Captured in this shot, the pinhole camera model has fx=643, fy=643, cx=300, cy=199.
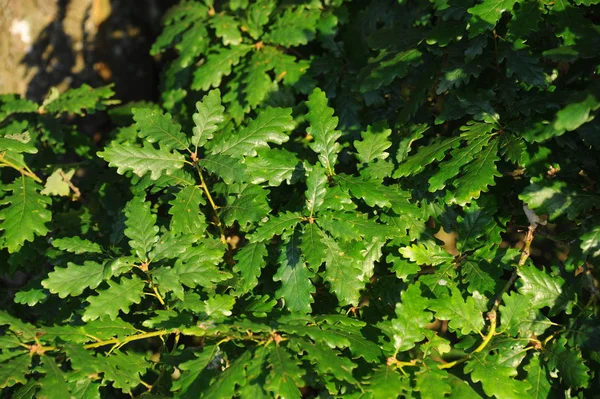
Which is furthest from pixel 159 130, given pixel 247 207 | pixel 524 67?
pixel 524 67

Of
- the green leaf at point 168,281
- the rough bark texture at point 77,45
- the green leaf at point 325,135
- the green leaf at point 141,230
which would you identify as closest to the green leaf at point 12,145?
the green leaf at point 141,230

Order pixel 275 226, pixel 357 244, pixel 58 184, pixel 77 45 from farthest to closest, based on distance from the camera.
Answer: pixel 77 45 < pixel 58 184 < pixel 357 244 < pixel 275 226

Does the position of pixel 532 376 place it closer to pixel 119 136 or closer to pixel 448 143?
pixel 448 143

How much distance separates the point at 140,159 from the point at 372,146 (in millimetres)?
838

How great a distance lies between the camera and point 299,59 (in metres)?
3.21

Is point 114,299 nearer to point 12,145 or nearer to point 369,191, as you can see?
point 12,145

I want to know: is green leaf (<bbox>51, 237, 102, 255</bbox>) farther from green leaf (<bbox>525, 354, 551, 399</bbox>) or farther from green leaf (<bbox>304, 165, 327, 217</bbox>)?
green leaf (<bbox>525, 354, 551, 399</bbox>)

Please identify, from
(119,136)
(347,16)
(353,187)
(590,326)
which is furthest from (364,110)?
(590,326)

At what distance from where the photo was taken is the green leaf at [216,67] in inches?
111

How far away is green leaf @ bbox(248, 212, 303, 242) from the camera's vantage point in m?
2.04

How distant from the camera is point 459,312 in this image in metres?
2.04

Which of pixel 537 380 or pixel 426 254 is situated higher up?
pixel 426 254

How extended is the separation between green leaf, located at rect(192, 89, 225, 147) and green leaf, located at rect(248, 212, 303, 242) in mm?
382

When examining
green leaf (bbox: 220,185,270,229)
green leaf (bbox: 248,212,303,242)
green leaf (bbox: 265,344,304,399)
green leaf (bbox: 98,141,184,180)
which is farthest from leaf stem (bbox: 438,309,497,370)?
green leaf (bbox: 98,141,184,180)
